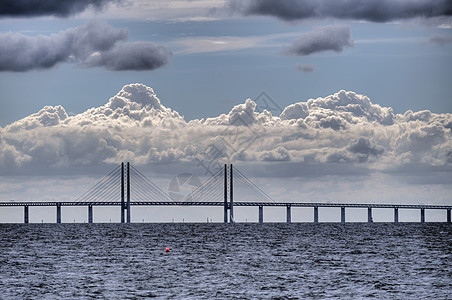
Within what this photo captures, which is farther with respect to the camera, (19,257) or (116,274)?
(19,257)

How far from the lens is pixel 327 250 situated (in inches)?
4348

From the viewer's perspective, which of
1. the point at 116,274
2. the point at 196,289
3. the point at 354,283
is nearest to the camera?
the point at 196,289

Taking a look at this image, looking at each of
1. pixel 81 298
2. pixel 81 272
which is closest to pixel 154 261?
pixel 81 272

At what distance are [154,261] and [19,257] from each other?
18705mm

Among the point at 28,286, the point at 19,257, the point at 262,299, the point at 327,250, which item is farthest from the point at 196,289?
the point at 327,250

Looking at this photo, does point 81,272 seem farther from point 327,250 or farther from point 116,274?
point 327,250

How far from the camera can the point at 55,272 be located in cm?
7425

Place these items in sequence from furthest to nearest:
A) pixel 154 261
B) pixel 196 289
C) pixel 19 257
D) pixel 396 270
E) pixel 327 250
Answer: pixel 327 250 < pixel 19 257 < pixel 154 261 < pixel 396 270 < pixel 196 289

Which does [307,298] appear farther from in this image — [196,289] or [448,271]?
[448,271]

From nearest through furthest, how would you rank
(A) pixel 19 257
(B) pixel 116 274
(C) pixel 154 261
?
(B) pixel 116 274
(C) pixel 154 261
(A) pixel 19 257

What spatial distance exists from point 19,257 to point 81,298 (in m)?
Result: 42.0

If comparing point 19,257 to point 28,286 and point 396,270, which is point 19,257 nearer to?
point 28,286

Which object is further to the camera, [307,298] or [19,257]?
[19,257]

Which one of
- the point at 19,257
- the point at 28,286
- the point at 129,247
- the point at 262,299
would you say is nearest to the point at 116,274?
the point at 28,286
